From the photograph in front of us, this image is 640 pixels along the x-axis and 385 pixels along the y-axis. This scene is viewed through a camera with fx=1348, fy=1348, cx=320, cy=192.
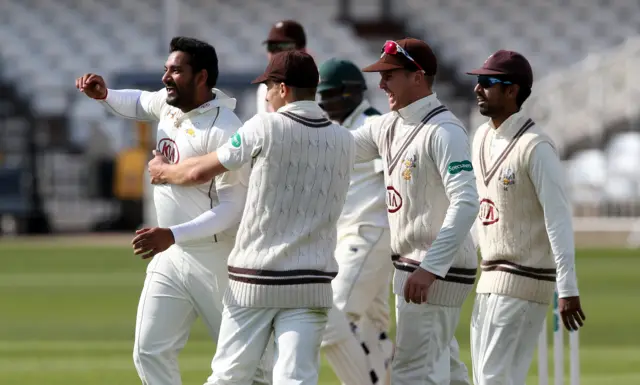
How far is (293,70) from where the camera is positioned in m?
5.44

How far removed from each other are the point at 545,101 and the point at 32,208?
9.34m

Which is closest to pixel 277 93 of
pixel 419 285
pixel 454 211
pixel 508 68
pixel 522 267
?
pixel 454 211

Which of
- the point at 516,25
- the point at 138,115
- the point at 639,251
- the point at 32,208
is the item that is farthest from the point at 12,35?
the point at 138,115

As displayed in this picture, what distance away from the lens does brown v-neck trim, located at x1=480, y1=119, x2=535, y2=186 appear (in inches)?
230

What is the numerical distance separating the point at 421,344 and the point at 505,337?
14.5 inches

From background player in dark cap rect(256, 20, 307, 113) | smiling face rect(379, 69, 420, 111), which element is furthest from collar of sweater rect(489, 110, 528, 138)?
background player in dark cap rect(256, 20, 307, 113)

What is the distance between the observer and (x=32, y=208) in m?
23.8

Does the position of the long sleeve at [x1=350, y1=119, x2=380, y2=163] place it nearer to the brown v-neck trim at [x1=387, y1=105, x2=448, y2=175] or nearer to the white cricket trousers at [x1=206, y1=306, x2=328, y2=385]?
the brown v-neck trim at [x1=387, y1=105, x2=448, y2=175]

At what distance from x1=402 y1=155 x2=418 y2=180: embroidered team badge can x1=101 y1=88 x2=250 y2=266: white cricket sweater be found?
26.9 inches

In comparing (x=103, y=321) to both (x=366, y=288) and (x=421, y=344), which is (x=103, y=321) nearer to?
(x=366, y=288)

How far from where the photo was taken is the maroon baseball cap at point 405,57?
231 inches

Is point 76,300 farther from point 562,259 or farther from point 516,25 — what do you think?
point 516,25

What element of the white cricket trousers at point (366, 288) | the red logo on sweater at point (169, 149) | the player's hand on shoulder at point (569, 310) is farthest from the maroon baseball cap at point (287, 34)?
the player's hand on shoulder at point (569, 310)

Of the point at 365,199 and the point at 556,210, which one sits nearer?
the point at 556,210
